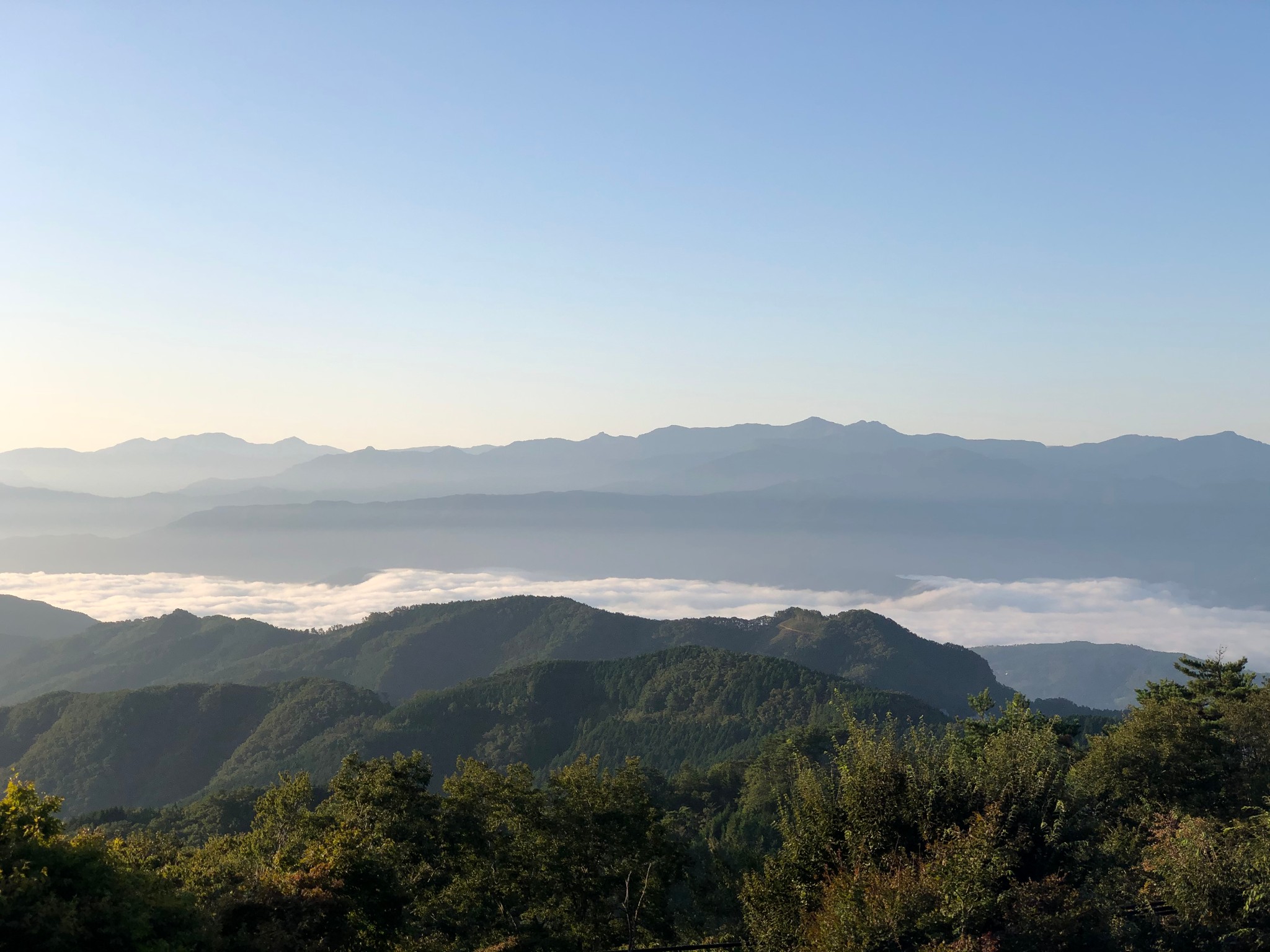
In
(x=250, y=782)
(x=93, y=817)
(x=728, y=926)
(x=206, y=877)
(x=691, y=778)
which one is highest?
(x=206, y=877)

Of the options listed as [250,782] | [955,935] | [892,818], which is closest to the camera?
[955,935]

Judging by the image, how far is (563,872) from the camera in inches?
1188

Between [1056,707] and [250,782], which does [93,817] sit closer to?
[250,782]

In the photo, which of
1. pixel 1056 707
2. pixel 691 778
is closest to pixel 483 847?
pixel 691 778

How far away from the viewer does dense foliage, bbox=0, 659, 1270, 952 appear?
20.0 metres

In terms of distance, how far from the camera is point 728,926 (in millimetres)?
32125

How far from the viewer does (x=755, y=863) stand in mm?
36812

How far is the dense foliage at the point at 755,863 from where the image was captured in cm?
2002

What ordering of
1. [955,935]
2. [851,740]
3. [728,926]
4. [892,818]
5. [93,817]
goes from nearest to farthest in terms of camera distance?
[955,935] < [892,818] < [851,740] < [728,926] < [93,817]

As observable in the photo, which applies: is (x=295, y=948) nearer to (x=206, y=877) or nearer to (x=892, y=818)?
(x=206, y=877)

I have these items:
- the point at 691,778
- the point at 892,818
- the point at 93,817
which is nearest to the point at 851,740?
the point at 892,818

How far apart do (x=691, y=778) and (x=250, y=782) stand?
115 meters

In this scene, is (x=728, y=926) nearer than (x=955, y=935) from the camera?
No

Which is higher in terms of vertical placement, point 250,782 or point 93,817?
point 93,817
